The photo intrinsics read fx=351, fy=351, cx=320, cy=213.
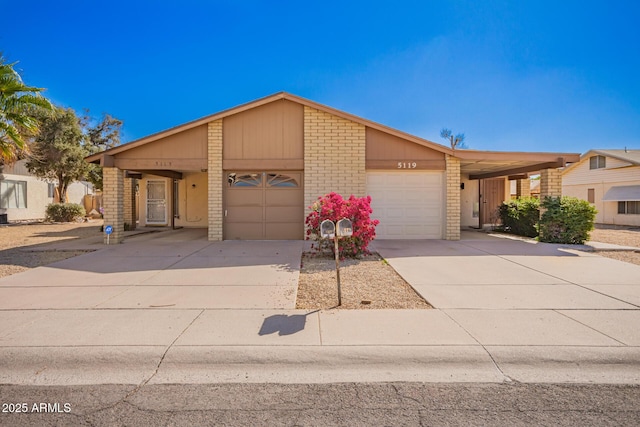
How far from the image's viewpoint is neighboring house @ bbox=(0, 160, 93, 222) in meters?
22.2

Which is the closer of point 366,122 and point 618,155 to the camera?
point 366,122

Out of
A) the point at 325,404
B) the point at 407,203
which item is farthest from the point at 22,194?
the point at 325,404

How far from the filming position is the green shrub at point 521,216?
532 inches

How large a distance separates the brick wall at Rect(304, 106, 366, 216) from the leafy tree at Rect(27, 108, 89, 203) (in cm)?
1558

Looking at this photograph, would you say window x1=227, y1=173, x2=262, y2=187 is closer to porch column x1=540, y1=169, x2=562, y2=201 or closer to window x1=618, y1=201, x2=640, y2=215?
porch column x1=540, y1=169, x2=562, y2=201

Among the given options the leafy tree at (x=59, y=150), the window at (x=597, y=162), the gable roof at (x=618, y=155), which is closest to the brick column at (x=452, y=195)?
the gable roof at (x=618, y=155)

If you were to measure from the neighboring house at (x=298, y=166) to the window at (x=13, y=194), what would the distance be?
1601cm

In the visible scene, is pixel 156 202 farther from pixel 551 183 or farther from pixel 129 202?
pixel 551 183

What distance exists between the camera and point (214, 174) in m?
12.0

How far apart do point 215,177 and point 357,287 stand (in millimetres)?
7636

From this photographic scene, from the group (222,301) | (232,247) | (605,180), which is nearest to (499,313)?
(222,301)

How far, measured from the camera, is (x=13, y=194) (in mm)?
22984

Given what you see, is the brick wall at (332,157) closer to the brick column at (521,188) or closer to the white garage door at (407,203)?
the white garage door at (407,203)

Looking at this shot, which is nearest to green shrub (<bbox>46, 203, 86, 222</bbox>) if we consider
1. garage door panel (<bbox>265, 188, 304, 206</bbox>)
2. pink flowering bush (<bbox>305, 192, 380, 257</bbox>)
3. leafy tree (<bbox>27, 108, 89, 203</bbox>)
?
leafy tree (<bbox>27, 108, 89, 203</bbox>)
